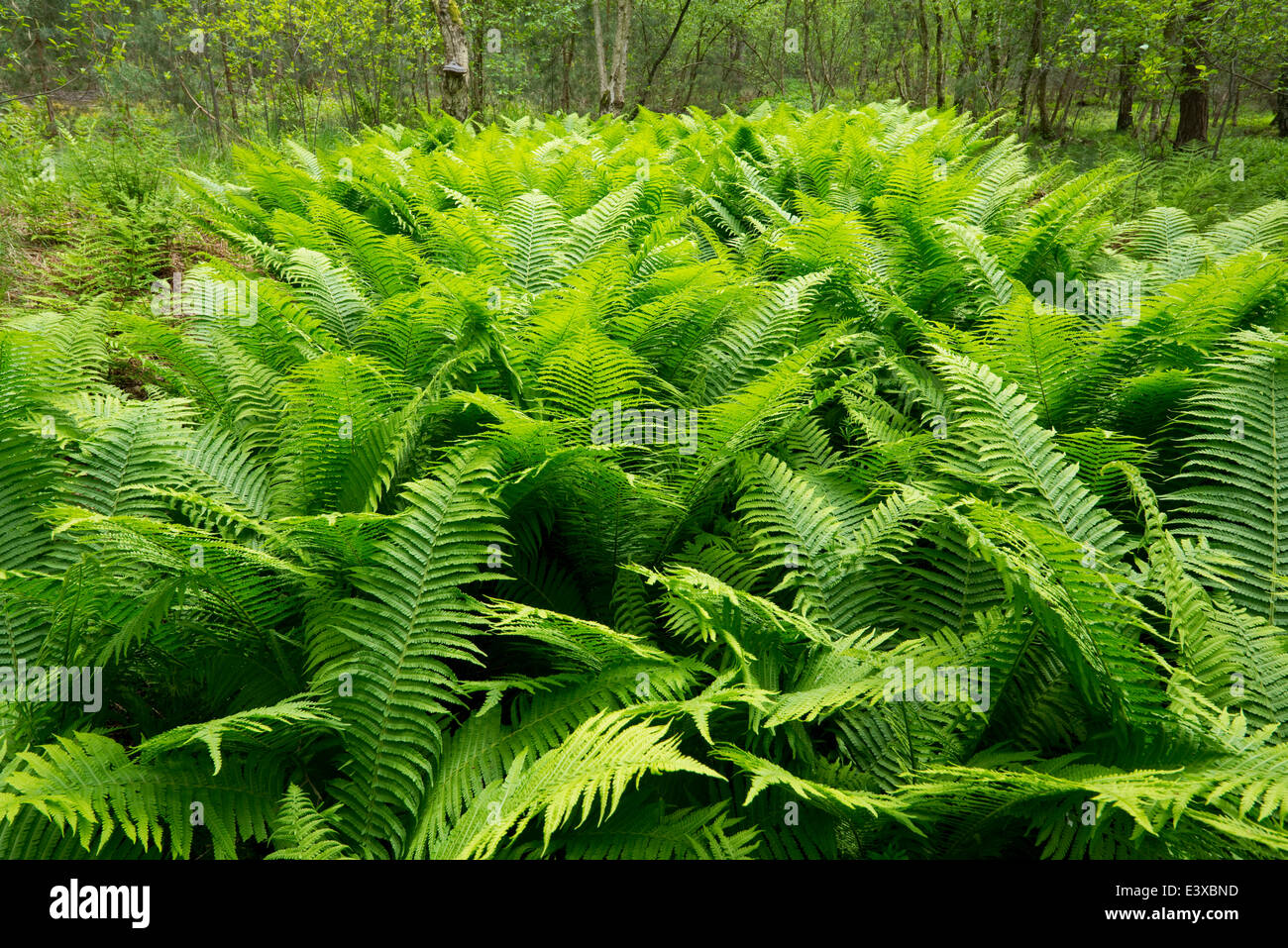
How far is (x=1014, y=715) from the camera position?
171 cm

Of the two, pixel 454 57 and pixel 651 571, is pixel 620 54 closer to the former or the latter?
pixel 454 57

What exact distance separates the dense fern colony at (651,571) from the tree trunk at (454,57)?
397 centimetres

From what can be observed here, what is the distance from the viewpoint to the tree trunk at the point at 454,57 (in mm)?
6078

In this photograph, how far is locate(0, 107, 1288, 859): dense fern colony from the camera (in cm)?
150

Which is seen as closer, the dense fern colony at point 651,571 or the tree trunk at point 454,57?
the dense fern colony at point 651,571

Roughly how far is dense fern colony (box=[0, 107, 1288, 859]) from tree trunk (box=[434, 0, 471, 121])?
3.97m

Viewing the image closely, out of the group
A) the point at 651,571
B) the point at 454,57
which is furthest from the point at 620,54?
the point at 651,571

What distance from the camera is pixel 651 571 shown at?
187 centimetres

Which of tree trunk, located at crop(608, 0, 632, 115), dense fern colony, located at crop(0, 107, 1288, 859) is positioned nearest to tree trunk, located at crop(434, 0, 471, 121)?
tree trunk, located at crop(608, 0, 632, 115)

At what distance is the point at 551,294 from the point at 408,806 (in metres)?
1.74

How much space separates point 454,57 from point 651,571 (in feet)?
20.0

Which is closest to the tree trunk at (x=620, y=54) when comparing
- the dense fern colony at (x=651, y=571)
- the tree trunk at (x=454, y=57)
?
the tree trunk at (x=454, y=57)

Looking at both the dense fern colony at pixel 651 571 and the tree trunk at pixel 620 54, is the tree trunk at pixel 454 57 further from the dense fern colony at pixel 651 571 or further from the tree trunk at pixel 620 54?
the dense fern colony at pixel 651 571

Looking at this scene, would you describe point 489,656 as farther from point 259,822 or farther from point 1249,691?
point 1249,691
